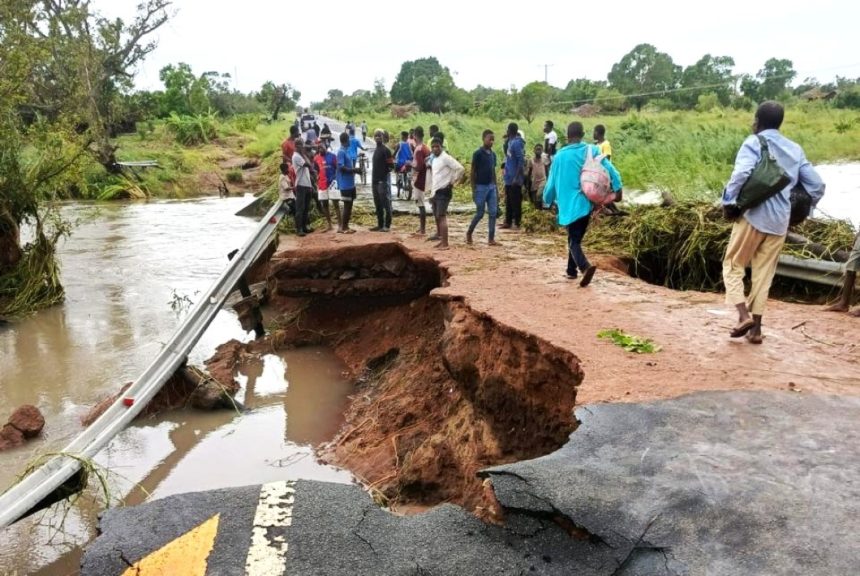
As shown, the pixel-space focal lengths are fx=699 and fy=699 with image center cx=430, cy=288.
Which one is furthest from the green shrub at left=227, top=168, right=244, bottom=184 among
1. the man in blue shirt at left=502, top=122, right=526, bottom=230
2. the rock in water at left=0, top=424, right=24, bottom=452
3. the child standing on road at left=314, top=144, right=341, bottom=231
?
the rock in water at left=0, top=424, right=24, bottom=452

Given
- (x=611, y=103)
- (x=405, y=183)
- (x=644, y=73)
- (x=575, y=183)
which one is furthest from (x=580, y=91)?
(x=575, y=183)

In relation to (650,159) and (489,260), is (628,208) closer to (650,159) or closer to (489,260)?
(489,260)

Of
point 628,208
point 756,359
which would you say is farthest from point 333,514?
point 628,208

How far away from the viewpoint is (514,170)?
39.0 feet

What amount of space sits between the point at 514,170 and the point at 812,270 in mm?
5066

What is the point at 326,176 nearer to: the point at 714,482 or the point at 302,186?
the point at 302,186

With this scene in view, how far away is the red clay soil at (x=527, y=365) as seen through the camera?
491 cm

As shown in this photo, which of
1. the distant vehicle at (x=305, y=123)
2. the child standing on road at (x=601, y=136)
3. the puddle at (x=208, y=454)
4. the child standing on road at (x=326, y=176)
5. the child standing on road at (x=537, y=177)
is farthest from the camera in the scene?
the distant vehicle at (x=305, y=123)

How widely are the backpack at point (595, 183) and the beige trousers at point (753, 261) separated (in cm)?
200

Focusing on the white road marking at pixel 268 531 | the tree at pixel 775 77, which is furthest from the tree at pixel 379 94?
the white road marking at pixel 268 531

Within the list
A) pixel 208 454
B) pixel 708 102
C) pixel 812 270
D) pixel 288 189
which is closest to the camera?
pixel 208 454

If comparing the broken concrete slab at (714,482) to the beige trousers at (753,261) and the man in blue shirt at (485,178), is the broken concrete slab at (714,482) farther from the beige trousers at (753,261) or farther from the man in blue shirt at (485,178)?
the man in blue shirt at (485,178)

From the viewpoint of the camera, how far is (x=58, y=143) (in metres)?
13.3

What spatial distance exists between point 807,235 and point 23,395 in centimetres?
1052
